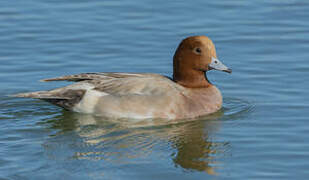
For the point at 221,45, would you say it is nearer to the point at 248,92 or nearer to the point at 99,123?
the point at 248,92

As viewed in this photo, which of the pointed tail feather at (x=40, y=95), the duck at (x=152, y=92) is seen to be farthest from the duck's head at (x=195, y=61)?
the pointed tail feather at (x=40, y=95)

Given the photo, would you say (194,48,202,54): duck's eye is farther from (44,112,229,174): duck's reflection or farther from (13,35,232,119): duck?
(44,112,229,174): duck's reflection

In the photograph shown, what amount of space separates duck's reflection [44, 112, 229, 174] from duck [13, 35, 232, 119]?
0.54 feet

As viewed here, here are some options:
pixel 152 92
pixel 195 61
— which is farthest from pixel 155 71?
pixel 152 92

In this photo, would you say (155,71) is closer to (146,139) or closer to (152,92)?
(152,92)

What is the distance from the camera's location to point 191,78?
11516 mm

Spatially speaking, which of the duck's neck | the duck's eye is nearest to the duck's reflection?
the duck's neck

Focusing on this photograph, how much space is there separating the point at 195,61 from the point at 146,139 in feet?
5.97

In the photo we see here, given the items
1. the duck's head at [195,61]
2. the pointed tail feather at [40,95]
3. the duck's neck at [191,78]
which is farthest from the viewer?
the duck's neck at [191,78]

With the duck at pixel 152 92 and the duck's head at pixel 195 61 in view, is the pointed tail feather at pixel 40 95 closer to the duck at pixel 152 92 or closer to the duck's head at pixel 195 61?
the duck at pixel 152 92

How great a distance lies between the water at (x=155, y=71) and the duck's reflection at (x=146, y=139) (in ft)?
0.05

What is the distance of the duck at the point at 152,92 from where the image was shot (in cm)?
1109

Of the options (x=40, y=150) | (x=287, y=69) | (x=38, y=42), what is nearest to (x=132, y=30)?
(x=38, y=42)

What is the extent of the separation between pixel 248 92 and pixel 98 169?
3797 millimetres
